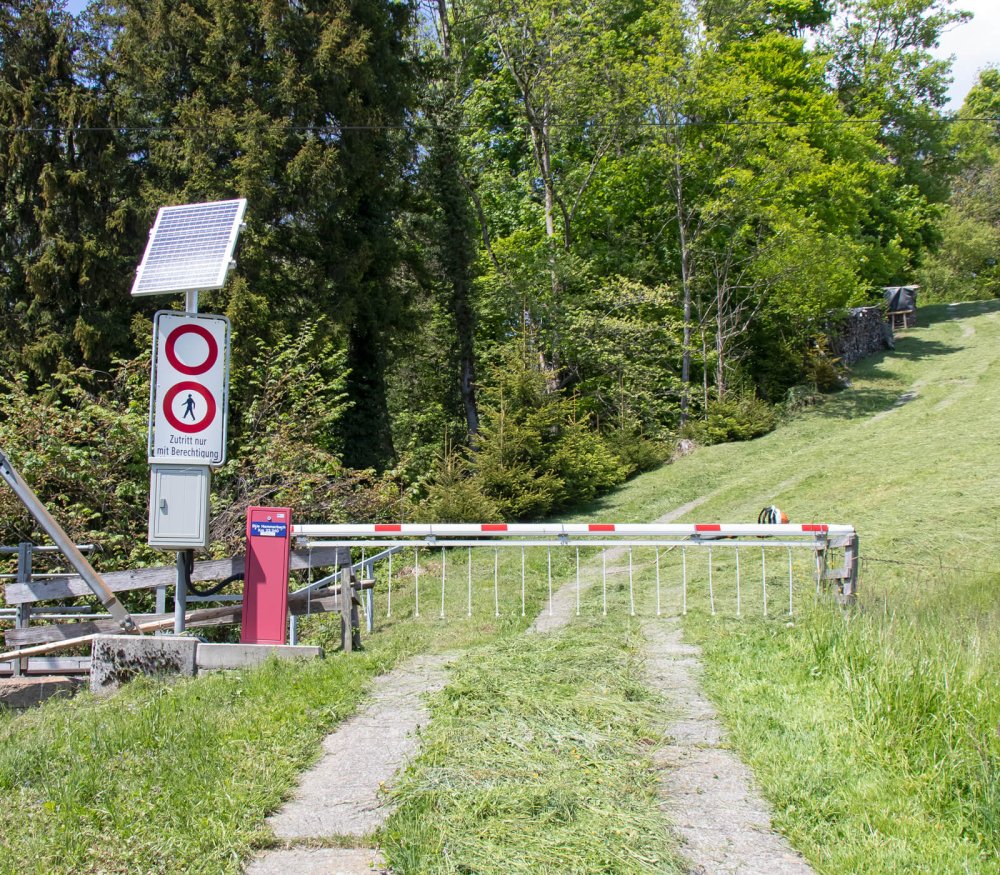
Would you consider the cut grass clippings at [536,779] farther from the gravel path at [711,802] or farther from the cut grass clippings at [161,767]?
the cut grass clippings at [161,767]

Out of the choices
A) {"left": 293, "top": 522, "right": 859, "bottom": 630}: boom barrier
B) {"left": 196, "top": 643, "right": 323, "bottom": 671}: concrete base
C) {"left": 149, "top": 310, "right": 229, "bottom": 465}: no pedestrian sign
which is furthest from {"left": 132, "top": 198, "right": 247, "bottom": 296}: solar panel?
{"left": 293, "top": 522, "right": 859, "bottom": 630}: boom barrier

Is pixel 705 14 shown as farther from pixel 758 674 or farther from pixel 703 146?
pixel 758 674

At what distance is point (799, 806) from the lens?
4496 millimetres

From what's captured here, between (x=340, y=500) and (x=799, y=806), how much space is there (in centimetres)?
1228

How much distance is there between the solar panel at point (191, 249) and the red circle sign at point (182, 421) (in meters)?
0.76

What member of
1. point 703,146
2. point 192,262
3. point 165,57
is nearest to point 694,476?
point 703,146

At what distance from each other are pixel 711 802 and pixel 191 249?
5801mm

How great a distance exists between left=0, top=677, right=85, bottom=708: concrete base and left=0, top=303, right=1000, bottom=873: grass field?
4.13 feet

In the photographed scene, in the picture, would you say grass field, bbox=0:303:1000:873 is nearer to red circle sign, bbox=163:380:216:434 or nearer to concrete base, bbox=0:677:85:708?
concrete base, bbox=0:677:85:708

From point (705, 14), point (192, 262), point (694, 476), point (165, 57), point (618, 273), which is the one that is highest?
point (705, 14)

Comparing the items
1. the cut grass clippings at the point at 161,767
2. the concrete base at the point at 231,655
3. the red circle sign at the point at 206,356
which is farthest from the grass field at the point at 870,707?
the red circle sign at the point at 206,356

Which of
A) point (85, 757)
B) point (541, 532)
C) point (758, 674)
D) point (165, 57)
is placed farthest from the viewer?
point (165, 57)

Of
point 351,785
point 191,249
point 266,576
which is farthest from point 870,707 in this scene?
point 191,249

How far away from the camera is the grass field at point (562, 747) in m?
4.03
